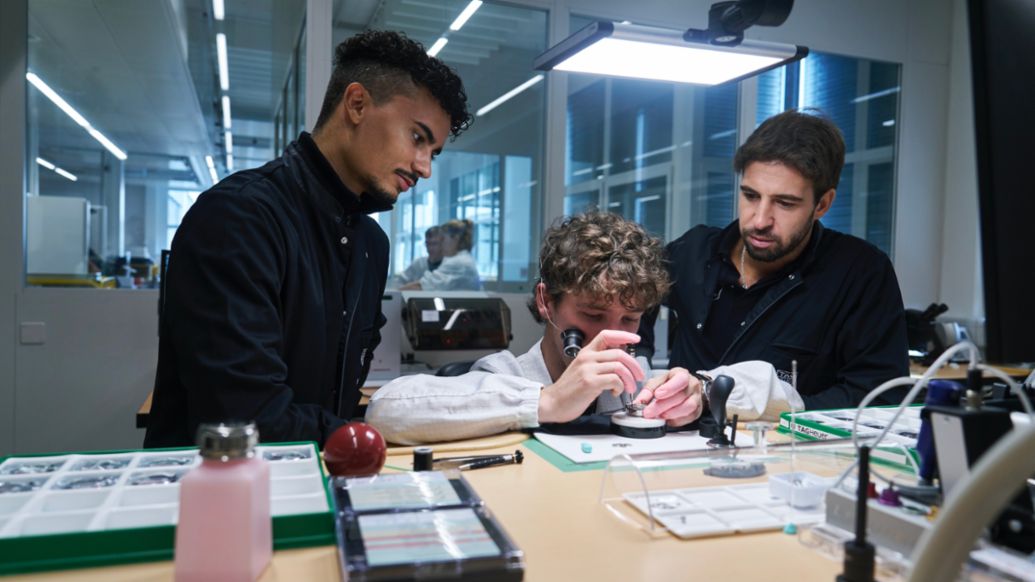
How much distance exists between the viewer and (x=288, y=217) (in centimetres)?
150

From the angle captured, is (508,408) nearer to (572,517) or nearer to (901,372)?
(572,517)

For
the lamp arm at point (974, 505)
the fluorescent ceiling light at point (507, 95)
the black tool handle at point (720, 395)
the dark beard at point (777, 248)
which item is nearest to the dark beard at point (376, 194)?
the black tool handle at point (720, 395)

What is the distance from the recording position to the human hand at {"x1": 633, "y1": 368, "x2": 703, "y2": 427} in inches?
54.2

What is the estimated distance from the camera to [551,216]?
387 centimetres

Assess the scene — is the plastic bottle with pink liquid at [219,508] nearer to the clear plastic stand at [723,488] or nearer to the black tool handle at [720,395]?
the clear plastic stand at [723,488]

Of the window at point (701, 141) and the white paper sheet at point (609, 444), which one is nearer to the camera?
the white paper sheet at point (609, 444)

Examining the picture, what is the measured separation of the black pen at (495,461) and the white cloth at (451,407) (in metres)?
0.14

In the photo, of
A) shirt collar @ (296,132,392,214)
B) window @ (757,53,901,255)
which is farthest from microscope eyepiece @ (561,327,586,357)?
window @ (757,53,901,255)

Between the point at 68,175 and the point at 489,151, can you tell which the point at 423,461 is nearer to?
the point at 489,151

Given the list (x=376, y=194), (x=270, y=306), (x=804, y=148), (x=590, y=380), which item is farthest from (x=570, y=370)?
(x=804, y=148)

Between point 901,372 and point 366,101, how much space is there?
144 cm

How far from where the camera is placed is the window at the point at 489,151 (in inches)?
147

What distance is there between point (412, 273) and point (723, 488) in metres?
2.92

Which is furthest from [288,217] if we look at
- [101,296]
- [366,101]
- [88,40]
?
[88,40]
